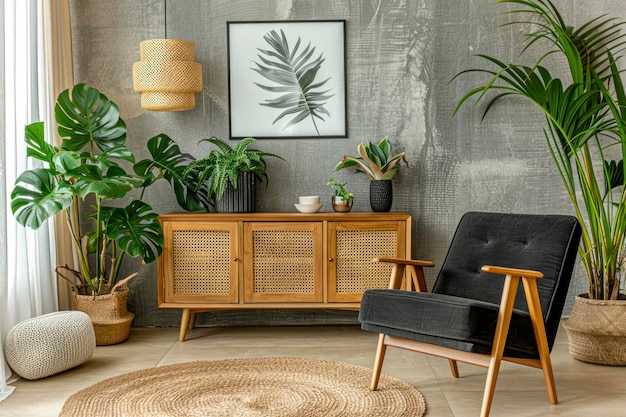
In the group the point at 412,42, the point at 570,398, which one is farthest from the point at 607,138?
the point at 570,398

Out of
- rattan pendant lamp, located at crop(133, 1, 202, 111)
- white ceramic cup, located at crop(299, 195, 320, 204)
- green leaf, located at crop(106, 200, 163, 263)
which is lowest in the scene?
green leaf, located at crop(106, 200, 163, 263)

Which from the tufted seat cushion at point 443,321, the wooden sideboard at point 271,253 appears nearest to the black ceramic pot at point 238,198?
the wooden sideboard at point 271,253

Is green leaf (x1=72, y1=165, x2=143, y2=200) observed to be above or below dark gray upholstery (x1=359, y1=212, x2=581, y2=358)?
above

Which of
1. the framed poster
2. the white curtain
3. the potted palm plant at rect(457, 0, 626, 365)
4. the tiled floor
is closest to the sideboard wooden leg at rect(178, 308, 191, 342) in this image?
the tiled floor

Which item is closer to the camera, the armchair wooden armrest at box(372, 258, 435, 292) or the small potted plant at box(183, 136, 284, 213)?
the armchair wooden armrest at box(372, 258, 435, 292)

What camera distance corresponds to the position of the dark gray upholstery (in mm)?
2777

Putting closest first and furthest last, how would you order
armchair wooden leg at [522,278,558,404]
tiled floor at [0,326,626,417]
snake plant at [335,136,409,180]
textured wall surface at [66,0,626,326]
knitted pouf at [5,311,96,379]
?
1. armchair wooden leg at [522,278,558,404]
2. tiled floor at [0,326,626,417]
3. knitted pouf at [5,311,96,379]
4. snake plant at [335,136,409,180]
5. textured wall surface at [66,0,626,326]

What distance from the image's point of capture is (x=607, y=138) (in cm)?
461

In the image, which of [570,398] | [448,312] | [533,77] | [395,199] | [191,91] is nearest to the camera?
[448,312]

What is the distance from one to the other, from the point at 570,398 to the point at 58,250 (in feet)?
9.48

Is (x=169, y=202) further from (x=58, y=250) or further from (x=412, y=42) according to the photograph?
(x=412, y=42)

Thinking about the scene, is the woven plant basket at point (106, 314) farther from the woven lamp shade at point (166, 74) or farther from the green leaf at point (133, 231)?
the woven lamp shade at point (166, 74)

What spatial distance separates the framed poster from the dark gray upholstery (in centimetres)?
141

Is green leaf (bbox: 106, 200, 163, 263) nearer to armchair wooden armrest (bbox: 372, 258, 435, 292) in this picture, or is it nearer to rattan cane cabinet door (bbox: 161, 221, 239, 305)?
rattan cane cabinet door (bbox: 161, 221, 239, 305)
